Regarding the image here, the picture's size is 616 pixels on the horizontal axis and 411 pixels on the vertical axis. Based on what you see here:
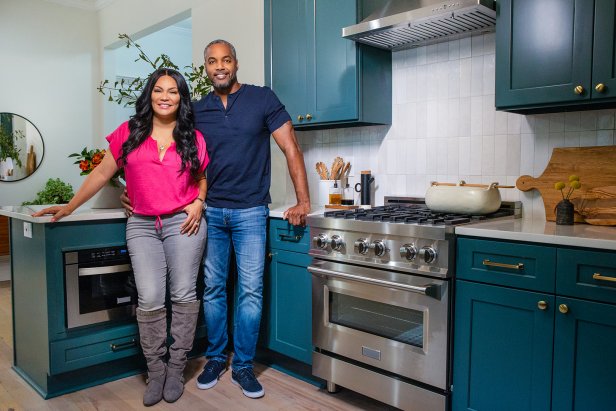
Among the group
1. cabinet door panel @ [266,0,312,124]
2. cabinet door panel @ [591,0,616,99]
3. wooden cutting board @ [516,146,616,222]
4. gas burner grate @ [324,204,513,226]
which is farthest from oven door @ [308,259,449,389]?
cabinet door panel @ [266,0,312,124]

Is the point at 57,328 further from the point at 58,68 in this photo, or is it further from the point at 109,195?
the point at 58,68

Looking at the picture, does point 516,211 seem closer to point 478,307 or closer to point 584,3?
point 478,307

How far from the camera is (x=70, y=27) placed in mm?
5961

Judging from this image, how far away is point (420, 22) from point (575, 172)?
3.12ft

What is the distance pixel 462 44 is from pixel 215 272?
1.70 m

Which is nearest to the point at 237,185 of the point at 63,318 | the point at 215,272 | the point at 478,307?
the point at 215,272

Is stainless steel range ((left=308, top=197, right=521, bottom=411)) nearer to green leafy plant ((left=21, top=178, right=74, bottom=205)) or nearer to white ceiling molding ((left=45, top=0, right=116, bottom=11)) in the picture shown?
green leafy plant ((left=21, top=178, right=74, bottom=205))

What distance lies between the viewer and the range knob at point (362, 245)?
2305mm

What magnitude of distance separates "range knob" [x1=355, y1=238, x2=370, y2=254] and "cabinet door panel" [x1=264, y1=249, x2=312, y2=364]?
41cm

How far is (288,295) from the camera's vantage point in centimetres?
279

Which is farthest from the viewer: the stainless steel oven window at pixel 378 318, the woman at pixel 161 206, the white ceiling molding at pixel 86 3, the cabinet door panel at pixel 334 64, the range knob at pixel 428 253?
the white ceiling molding at pixel 86 3

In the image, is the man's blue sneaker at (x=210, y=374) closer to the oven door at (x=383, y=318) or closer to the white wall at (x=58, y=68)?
the oven door at (x=383, y=318)

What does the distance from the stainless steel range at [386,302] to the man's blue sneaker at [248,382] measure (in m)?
0.29

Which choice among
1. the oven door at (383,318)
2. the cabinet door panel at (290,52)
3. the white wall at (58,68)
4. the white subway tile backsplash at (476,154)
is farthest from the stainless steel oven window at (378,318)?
the white wall at (58,68)
